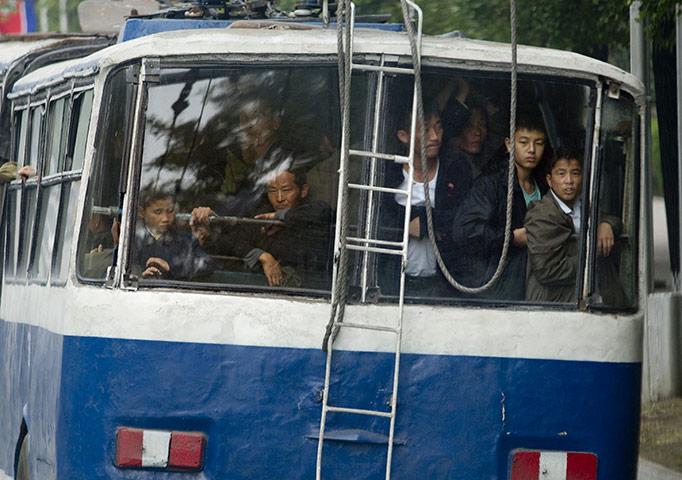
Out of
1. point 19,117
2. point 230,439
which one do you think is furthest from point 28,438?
point 19,117

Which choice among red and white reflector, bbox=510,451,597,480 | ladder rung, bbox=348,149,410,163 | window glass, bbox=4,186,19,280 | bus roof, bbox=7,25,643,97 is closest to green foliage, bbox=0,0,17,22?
window glass, bbox=4,186,19,280

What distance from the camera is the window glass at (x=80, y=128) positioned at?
5.79 metres

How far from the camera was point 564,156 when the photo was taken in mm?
5730

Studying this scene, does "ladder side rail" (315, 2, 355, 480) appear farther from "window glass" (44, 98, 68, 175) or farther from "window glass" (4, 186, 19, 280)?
"window glass" (4, 186, 19, 280)

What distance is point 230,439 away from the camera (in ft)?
17.9

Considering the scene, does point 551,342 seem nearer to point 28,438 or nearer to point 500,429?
point 500,429

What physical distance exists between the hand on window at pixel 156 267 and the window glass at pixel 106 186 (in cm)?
17

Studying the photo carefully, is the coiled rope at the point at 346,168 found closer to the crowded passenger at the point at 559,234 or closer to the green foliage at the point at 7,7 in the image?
the crowded passenger at the point at 559,234

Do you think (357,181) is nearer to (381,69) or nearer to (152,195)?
(381,69)

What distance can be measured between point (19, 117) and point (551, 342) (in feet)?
11.2

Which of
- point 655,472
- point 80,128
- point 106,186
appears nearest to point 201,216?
point 106,186

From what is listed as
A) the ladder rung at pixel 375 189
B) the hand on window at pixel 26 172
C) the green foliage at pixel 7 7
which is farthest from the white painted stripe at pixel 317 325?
the green foliage at pixel 7 7

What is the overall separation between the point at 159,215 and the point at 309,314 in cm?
73

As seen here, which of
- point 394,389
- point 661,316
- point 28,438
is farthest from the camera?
point 661,316
